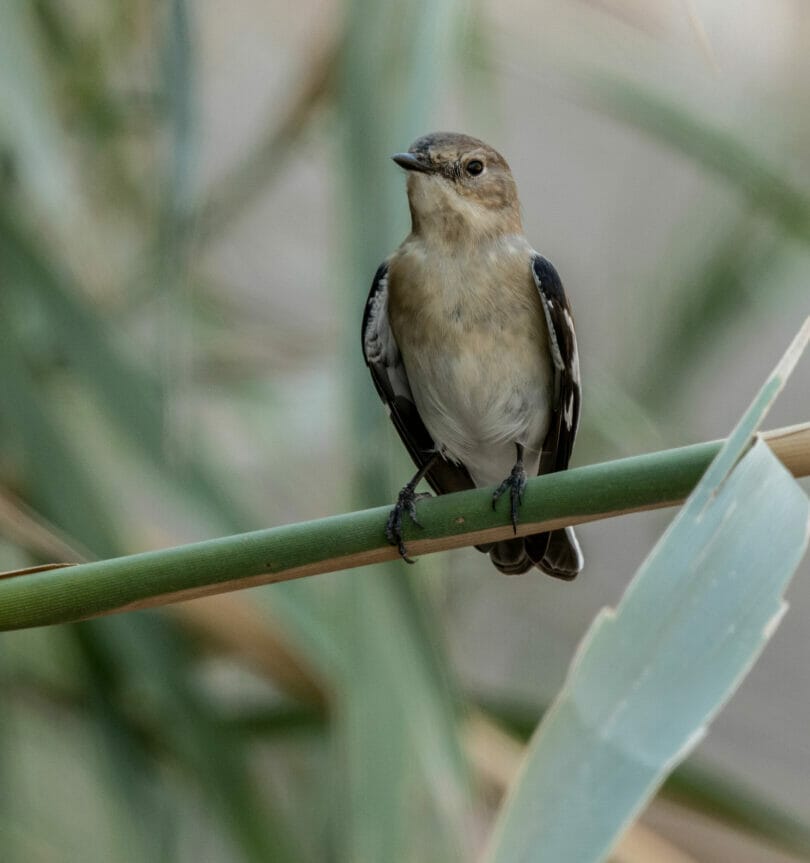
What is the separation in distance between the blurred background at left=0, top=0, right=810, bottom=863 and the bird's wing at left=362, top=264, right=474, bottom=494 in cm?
11

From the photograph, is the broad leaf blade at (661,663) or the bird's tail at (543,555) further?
the bird's tail at (543,555)

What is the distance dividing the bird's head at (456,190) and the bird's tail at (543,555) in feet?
1.55

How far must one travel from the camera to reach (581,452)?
2.05 metres

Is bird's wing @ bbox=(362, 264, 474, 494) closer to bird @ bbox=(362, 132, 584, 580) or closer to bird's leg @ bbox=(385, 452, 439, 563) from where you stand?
bird @ bbox=(362, 132, 584, 580)

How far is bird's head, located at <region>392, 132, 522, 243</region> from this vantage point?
1.86m

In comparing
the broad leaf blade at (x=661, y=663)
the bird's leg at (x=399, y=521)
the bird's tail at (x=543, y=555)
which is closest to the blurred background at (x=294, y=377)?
the bird's leg at (x=399, y=521)

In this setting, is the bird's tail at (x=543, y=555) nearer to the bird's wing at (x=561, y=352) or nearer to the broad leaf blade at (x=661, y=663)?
the bird's wing at (x=561, y=352)

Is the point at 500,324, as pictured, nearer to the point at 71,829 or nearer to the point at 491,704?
the point at 491,704

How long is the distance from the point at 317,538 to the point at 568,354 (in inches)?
44.6

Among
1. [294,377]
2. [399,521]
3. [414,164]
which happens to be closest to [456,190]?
[414,164]

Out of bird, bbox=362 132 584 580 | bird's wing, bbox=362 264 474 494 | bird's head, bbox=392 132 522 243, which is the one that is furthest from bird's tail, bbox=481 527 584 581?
bird's head, bbox=392 132 522 243

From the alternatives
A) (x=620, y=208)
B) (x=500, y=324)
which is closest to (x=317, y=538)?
(x=500, y=324)

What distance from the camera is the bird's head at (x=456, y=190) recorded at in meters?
1.86

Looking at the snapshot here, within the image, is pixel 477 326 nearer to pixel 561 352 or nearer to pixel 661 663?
pixel 561 352
